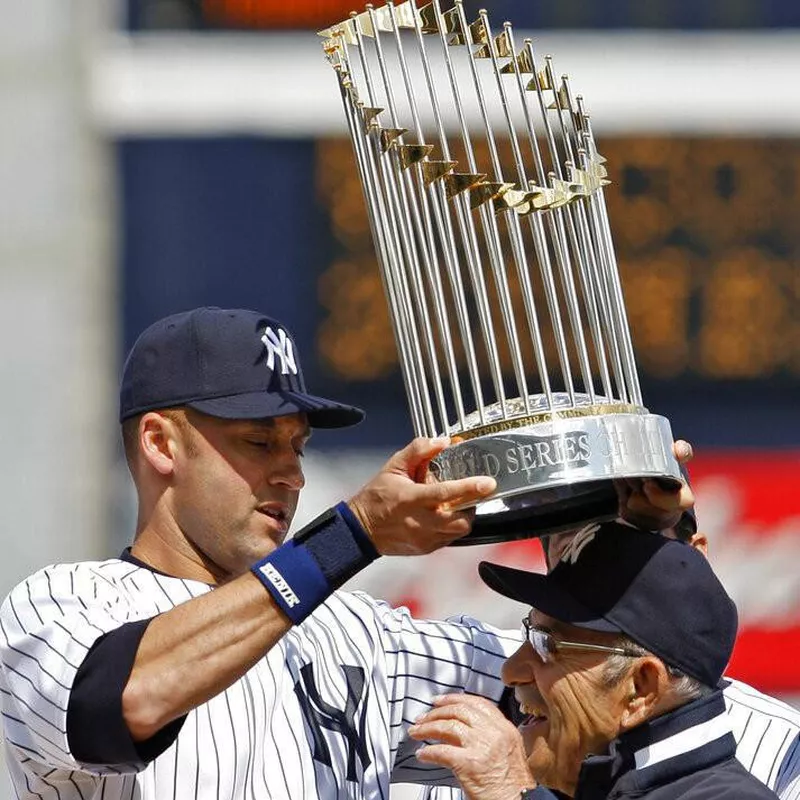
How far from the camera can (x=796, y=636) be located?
7414mm

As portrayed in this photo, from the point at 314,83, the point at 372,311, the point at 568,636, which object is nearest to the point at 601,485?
the point at 568,636

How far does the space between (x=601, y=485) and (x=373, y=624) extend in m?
0.68

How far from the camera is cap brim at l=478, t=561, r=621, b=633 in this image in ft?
8.63

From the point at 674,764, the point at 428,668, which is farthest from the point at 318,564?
the point at 428,668

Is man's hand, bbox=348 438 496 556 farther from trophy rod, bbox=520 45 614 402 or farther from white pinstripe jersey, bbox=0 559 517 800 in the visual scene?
white pinstripe jersey, bbox=0 559 517 800

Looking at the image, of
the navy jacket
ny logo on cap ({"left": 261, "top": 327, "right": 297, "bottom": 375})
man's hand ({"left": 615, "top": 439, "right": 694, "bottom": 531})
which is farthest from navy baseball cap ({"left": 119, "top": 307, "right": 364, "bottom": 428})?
the navy jacket

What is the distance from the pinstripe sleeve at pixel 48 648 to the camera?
8.28ft

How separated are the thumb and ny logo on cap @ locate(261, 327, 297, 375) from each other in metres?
0.64

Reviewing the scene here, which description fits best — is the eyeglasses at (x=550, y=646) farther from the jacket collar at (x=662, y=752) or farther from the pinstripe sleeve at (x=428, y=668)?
the pinstripe sleeve at (x=428, y=668)

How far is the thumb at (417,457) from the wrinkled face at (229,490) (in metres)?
0.57

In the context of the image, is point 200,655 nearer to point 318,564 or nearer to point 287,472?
point 318,564

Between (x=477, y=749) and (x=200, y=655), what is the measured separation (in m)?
0.44

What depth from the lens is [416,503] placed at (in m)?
Answer: 2.34

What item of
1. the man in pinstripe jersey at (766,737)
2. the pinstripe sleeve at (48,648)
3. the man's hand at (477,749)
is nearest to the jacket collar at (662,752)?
the man's hand at (477,749)
